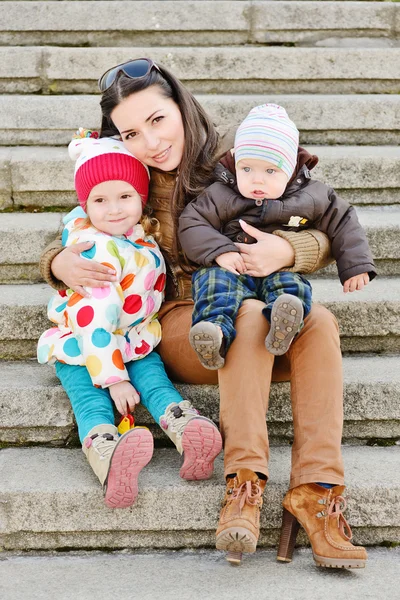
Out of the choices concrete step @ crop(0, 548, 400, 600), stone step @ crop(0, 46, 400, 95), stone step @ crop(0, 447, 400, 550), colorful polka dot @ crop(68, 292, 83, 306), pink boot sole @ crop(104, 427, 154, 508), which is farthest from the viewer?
stone step @ crop(0, 46, 400, 95)

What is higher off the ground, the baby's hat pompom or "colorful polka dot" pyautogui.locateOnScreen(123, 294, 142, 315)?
the baby's hat pompom

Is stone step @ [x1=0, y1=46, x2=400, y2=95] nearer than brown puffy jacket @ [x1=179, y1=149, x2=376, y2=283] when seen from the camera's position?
No

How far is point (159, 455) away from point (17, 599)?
65cm

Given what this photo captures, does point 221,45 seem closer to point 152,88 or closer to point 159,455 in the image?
point 152,88

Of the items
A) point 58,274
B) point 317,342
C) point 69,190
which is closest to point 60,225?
point 69,190

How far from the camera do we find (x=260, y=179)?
2270mm

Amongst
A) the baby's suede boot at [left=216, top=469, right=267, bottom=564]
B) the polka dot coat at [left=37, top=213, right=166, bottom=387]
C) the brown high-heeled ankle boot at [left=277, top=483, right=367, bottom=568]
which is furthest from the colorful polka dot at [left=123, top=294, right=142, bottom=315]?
the brown high-heeled ankle boot at [left=277, top=483, right=367, bottom=568]

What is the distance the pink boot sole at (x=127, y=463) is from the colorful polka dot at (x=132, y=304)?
0.51 meters

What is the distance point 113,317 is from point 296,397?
64 cm

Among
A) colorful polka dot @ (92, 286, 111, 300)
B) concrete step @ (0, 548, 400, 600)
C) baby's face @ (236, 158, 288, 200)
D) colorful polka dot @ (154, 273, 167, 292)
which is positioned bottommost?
concrete step @ (0, 548, 400, 600)

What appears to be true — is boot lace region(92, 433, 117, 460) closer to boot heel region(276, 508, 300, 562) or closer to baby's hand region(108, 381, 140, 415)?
baby's hand region(108, 381, 140, 415)

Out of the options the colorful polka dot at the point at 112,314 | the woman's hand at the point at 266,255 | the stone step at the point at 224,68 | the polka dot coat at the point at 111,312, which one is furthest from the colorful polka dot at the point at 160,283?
the stone step at the point at 224,68

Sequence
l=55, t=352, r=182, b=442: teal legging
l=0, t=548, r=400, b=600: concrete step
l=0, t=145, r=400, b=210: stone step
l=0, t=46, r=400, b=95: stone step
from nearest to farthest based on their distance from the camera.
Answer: l=0, t=548, r=400, b=600: concrete step
l=55, t=352, r=182, b=442: teal legging
l=0, t=145, r=400, b=210: stone step
l=0, t=46, r=400, b=95: stone step

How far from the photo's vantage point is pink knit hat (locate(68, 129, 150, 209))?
2.34 m
